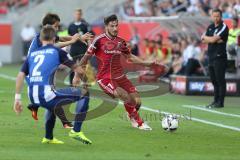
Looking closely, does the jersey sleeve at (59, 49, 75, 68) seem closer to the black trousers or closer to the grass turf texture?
the grass turf texture

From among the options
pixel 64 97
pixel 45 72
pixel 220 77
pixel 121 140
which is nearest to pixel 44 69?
pixel 45 72

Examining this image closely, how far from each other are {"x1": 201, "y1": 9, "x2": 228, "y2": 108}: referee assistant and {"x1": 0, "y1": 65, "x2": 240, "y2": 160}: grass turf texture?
1284 millimetres

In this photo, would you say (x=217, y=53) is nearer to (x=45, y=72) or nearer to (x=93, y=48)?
(x=93, y=48)

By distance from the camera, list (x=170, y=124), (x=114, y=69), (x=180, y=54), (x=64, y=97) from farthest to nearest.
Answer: (x=180, y=54) < (x=114, y=69) < (x=170, y=124) < (x=64, y=97)

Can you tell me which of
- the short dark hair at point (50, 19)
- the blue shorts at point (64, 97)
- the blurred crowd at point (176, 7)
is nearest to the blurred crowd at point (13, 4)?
the blurred crowd at point (176, 7)

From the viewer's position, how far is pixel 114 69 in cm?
1447

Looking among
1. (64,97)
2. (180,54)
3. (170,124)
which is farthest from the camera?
(180,54)

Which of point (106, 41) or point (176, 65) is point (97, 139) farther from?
point (176, 65)

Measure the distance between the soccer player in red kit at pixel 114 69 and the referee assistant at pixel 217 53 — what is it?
4.14 metres

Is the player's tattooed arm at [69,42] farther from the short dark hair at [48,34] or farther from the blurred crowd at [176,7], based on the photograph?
the blurred crowd at [176,7]

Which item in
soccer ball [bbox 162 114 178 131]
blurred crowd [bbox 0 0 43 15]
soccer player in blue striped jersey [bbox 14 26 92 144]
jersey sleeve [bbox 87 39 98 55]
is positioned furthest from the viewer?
blurred crowd [bbox 0 0 43 15]

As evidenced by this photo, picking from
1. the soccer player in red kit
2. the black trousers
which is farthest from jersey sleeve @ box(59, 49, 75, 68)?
the black trousers

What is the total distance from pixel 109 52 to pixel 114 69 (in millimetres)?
341

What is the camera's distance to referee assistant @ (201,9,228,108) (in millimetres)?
18188
